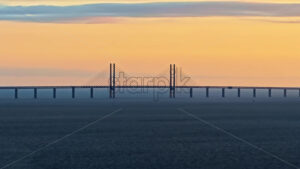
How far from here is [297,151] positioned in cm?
2703

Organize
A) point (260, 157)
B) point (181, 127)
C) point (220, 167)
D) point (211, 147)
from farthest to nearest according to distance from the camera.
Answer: point (181, 127), point (211, 147), point (260, 157), point (220, 167)

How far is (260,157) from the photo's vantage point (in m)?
24.7

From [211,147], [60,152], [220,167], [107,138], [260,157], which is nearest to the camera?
[220,167]

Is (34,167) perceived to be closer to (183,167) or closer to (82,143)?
(183,167)

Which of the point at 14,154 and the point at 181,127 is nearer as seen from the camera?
the point at 14,154

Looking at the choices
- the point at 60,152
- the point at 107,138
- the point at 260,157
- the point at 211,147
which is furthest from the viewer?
the point at 107,138

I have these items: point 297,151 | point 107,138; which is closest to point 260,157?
point 297,151

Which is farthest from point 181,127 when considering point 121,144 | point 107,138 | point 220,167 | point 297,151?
point 220,167

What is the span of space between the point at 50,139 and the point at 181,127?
1038 centimetres

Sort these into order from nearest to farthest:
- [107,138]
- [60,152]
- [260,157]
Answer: [260,157] < [60,152] < [107,138]

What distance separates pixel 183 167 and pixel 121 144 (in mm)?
8676

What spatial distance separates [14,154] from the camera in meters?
25.8

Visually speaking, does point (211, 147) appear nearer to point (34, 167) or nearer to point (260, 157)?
point (260, 157)

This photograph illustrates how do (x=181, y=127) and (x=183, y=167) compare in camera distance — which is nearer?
(x=183, y=167)
